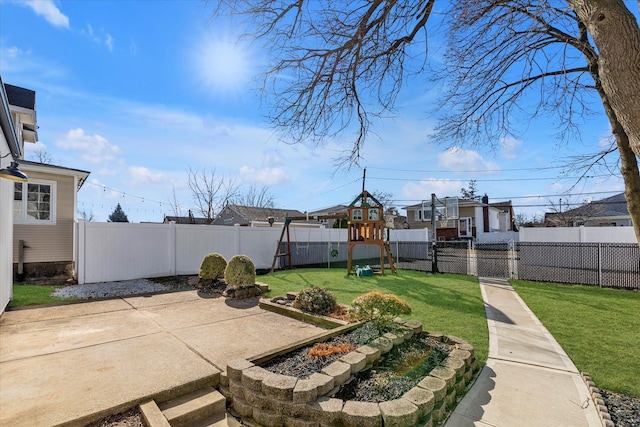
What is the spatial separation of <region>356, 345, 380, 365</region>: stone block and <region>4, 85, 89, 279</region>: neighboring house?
993 centimetres

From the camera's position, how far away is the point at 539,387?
3.31 metres

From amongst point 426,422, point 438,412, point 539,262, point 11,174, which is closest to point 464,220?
point 539,262

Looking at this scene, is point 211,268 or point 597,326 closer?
point 597,326

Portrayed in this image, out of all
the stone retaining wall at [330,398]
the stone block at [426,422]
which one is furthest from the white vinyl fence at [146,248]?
the stone block at [426,422]

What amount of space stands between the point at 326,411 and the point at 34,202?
37.0ft

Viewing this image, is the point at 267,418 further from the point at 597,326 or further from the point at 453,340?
the point at 597,326

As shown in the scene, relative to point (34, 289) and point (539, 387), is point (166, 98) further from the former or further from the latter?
point (539, 387)

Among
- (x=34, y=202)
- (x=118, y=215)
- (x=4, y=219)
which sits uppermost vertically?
(x=118, y=215)

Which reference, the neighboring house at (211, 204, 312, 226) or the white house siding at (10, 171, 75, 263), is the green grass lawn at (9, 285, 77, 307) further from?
the neighboring house at (211, 204, 312, 226)

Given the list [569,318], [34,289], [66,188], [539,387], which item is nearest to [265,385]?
[539,387]

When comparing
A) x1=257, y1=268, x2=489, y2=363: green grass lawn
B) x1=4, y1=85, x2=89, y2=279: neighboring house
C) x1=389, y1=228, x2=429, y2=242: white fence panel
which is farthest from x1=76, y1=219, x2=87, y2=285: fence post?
x1=389, y1=228, x2=429, y2=242: white fence panel

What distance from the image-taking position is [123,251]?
368 inches

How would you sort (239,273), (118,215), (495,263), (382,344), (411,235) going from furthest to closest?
(118,215) → (411,235) → (495,263) → (239,273) → (382,344)

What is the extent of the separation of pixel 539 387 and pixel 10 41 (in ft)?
30.3
